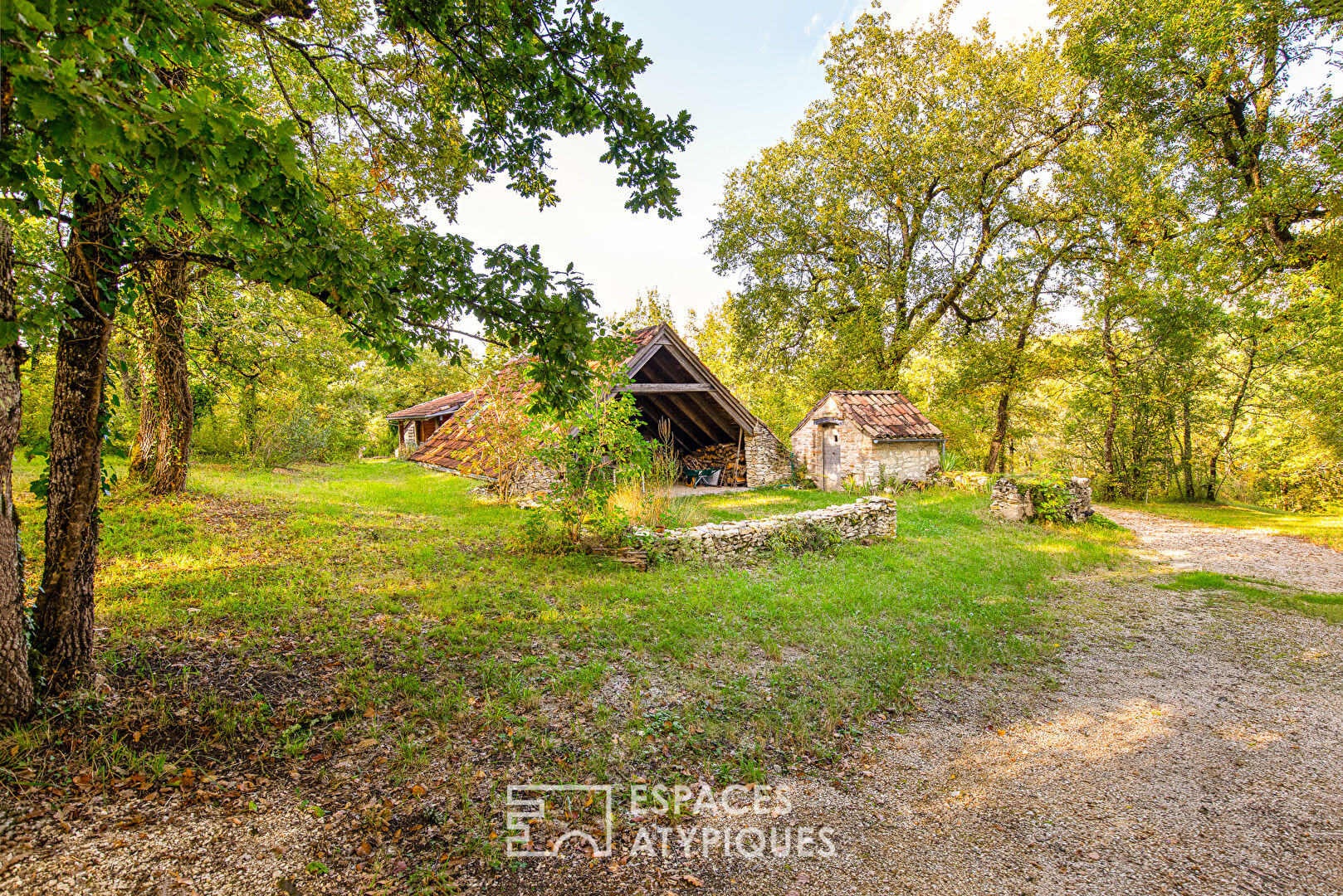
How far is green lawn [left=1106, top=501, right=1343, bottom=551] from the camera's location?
10.7 m

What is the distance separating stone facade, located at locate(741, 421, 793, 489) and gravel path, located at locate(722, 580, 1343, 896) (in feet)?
36.3

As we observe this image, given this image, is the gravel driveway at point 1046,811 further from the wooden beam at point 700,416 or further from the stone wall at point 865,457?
the wooden beam at point 700,416

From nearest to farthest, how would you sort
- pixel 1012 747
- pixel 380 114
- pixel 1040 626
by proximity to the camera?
pixel 1012 747 → pixel 1040 626 → pixel 380 114

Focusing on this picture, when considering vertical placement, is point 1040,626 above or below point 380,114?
below

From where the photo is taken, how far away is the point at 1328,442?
48.8 feet

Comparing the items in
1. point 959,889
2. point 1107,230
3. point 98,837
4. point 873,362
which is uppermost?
point 1107,230

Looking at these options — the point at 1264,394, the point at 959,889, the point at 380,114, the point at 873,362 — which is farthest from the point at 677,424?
the point at 1264,394

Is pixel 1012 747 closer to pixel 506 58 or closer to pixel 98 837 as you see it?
pixel 98 837

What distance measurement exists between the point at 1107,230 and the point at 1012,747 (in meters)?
20.2

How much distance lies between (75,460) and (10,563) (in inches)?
25.7

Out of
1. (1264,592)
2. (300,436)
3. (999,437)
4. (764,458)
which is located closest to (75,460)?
(1264,592)

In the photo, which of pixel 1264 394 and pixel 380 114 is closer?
pixel 380 114

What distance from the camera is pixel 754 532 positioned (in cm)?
816

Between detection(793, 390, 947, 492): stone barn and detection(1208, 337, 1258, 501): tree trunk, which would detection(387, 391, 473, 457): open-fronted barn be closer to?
detection(793, 390, 947, 492): stone barn
